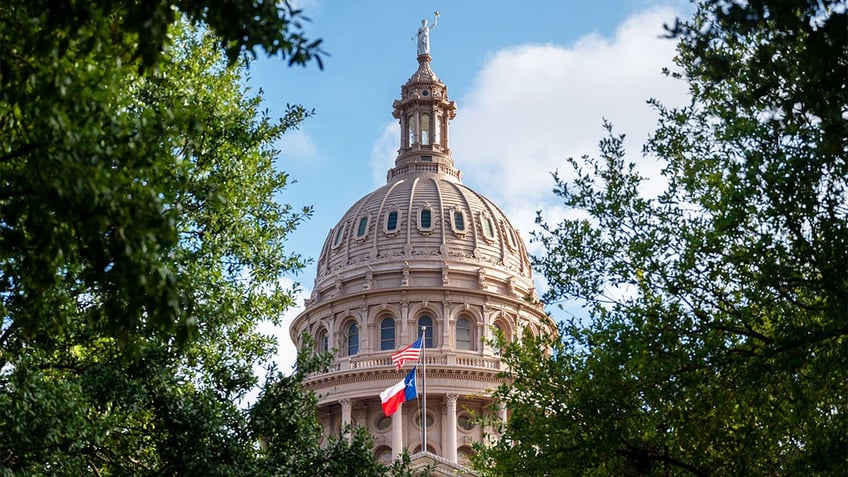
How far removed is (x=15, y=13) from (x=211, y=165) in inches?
355

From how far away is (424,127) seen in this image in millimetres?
94312

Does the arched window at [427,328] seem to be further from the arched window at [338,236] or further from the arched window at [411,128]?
the arched window at [411,128]

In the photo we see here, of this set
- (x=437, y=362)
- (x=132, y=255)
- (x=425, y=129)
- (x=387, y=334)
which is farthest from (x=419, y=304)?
(x=132, y=255)

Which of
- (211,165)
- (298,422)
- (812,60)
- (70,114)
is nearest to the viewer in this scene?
(70,114)

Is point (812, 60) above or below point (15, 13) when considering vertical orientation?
below

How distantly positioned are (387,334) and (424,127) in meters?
20.4

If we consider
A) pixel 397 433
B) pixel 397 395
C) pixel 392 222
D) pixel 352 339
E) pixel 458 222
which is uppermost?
pixel 458 222

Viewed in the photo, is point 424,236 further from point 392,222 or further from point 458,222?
point 458,222

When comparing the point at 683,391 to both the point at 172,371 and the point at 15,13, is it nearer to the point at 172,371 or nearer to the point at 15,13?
the point at 172,371

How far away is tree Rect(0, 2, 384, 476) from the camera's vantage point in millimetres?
11047

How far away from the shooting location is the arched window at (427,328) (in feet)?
262

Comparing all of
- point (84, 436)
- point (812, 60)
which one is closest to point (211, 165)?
point (84, 436)

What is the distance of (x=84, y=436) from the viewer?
63.8ft

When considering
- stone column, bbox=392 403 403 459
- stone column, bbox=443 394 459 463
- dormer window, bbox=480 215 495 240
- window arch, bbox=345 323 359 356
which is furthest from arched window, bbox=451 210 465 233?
stone column, bbox=392 403 403 459
